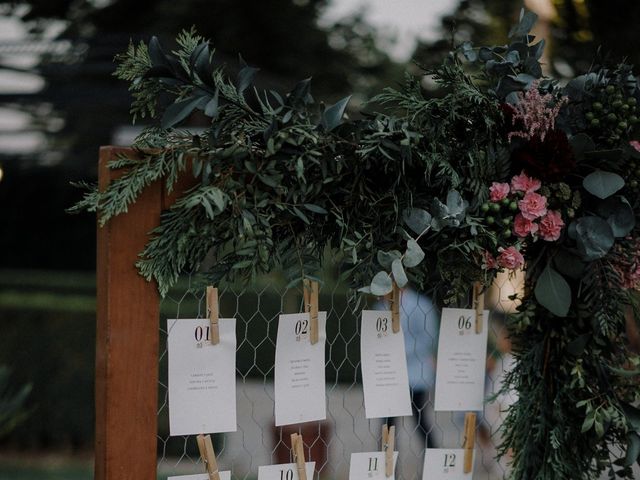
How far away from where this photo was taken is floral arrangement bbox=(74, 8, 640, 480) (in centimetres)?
150

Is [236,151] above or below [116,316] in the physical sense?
above

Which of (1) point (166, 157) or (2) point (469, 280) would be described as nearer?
(1) point (166, 157)

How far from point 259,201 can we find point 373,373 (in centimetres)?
47

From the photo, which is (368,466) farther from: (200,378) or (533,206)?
(533,206)

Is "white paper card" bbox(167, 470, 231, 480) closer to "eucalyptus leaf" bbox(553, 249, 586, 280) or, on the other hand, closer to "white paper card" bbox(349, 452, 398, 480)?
"white paper card" bbox(349, 452, 398, 480)

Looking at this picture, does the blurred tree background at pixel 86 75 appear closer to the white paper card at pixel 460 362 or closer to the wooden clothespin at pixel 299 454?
the white paper card at pixel 460 362

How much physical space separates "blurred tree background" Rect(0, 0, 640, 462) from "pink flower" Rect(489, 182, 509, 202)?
277 centimetres

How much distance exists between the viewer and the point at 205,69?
1489mm

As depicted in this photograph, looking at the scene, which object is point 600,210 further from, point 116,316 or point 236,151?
point 116,316

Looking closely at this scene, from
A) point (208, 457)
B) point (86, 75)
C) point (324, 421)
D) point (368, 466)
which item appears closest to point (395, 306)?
point (368, 466)

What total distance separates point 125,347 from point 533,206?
846 mm

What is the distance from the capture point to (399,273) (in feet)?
5.08

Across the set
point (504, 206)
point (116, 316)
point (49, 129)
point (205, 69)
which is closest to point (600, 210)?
point (504, 206)

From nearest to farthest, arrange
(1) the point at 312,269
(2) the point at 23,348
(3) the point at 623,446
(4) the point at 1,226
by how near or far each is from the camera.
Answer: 1. (1) the point at 312,269
2. (3) the point at 623,446
3. (2) the point at 23,348
4. (4) the point at 1,226
